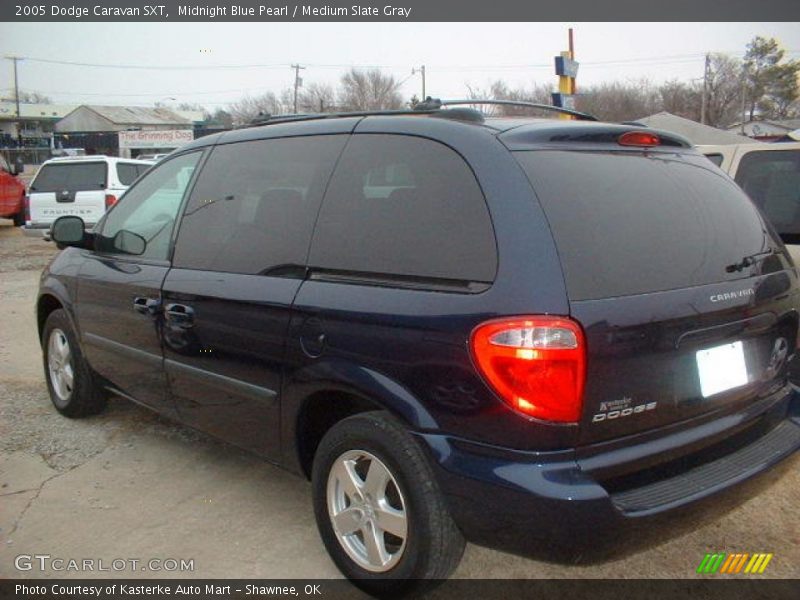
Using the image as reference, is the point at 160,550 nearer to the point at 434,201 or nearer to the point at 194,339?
the point at 194,339

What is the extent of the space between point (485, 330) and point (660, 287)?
610 millimetres

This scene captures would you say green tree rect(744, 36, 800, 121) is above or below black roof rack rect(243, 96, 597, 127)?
above

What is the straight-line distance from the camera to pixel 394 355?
2.25 meters

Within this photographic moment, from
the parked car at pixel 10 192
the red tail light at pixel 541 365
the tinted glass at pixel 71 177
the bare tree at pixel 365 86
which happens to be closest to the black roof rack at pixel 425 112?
the red tail light at pixel 541 365

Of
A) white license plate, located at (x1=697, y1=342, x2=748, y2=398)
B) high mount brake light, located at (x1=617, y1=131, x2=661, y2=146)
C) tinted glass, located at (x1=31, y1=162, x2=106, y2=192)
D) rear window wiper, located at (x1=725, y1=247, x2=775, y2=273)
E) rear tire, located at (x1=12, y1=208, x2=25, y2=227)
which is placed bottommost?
white license plate, located at (x1=697, y1=342, x2=748, y2=398)

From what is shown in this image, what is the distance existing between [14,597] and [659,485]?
242cm

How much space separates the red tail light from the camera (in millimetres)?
1995

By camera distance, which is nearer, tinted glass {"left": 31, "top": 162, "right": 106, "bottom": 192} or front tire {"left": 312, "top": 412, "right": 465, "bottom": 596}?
front tire {"left": 312, "top": 412, "right": 465, "bottom": 596}

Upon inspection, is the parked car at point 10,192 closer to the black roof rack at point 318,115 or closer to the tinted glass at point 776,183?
the black roof rack at point 318,115

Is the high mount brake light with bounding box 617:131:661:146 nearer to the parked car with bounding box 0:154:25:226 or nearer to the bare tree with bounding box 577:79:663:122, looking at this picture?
the parked car with bounding box 0:154:25:226

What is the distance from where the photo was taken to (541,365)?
200cm

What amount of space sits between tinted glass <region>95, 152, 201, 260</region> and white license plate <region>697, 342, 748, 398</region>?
250 cm

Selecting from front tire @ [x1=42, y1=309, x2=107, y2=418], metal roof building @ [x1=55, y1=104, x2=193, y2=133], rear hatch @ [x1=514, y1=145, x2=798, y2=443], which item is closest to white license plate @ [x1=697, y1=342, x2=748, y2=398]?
rear hatch @ [x1=514, y1=145, x2=798, y2=443]

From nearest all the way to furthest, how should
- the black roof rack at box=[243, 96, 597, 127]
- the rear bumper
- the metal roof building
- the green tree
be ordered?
the rear bumper, the black roof rack at box=[243, 96, 597, 127], the green tree, the metal roof building
